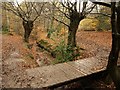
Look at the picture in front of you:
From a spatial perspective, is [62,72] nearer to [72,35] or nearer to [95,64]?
[95,64]

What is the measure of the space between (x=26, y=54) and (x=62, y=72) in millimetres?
2935

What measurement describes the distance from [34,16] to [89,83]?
541 centimetres

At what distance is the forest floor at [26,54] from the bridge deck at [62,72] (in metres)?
0.25

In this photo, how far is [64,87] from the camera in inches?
143

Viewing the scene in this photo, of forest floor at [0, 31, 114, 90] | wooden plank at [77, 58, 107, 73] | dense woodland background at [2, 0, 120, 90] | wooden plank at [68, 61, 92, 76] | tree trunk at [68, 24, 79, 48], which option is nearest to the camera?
forest floor at [0, 31, 114, 90]

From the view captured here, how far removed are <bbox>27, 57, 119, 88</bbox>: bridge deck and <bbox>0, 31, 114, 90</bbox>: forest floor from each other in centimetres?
25

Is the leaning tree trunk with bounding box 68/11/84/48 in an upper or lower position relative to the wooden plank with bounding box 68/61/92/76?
upper

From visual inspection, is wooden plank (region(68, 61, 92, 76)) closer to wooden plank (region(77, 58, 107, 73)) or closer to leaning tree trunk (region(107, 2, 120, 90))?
wooden plank (region(77, 58, 107, 73))

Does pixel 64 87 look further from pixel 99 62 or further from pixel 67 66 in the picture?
pixel 99 62

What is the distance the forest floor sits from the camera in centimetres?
338

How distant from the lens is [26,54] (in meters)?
6.24

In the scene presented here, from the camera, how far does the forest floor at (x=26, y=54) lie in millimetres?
3375

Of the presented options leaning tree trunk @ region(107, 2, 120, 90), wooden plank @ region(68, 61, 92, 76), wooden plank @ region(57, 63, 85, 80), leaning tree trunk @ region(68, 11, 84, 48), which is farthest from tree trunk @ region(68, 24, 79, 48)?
leaning tree trunk @ region(107, 2, 120, 90)

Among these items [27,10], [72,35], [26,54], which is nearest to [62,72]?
[72,35]
